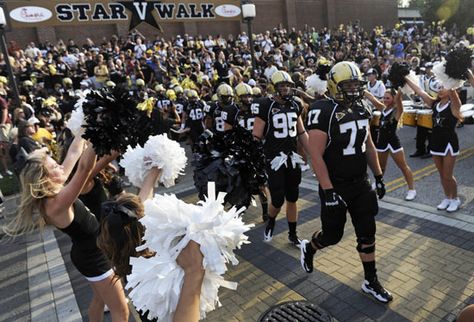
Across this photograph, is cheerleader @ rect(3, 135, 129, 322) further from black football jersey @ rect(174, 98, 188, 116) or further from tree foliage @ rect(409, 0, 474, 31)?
tree foliage @ rect(409, 0, 474, 31)

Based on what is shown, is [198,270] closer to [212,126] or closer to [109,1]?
[212,126]

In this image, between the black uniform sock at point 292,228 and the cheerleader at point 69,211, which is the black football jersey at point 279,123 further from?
the cheerleader at point 69,211

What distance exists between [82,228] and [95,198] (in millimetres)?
1072

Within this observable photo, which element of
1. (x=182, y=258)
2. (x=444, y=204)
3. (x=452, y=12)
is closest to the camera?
(x=182, y=258)

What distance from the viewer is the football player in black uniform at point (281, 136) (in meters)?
5.23

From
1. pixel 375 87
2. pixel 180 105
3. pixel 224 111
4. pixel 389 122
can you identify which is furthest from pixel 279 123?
pixel 180 105

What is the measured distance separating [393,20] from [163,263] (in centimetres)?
5032

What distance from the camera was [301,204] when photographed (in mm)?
6957

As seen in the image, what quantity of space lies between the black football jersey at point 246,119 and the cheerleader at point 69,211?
3.57 metres

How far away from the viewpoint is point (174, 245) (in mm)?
1784

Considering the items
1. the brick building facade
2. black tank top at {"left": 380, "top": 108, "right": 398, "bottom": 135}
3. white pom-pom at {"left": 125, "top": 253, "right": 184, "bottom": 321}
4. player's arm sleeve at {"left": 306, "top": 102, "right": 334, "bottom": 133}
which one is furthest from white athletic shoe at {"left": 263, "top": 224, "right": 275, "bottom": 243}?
the brick building facade

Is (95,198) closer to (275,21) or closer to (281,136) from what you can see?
(281,136)

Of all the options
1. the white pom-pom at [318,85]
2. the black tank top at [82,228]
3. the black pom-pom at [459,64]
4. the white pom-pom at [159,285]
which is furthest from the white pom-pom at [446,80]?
the white pom-pom at [159,285]

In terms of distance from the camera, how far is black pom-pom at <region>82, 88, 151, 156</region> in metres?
2.41
